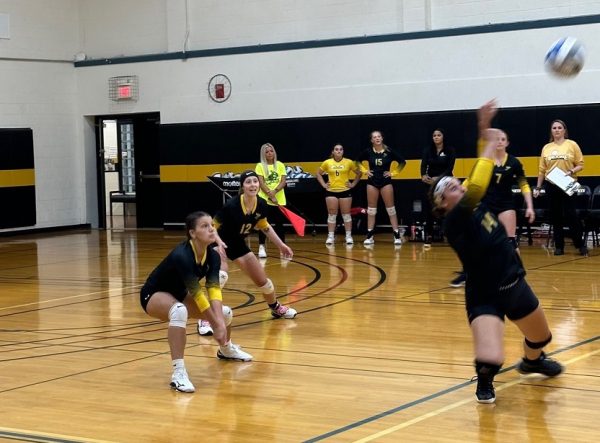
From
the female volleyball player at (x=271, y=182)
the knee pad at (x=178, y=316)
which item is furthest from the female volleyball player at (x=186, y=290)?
the female volleyball player at (x=271, y=182)

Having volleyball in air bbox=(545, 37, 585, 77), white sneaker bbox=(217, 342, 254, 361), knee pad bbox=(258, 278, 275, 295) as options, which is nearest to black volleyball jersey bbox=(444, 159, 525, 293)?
white sneaker bbox=(217, 342, 254, 361)

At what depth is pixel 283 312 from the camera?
1069cm

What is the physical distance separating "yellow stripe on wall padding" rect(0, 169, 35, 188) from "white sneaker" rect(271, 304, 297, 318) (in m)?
13.6

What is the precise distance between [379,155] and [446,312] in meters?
7.89

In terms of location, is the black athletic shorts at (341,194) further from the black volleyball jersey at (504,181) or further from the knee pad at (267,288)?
the knee pad at (267,288)

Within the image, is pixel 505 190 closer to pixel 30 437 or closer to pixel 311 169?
pixel 30 437

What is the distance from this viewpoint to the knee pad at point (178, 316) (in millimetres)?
7574

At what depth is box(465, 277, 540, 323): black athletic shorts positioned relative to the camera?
692cm

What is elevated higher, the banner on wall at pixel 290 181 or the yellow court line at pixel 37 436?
the banner on wall at pixel 290 181

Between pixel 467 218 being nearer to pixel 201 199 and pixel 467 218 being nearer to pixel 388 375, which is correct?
pixel 388 375

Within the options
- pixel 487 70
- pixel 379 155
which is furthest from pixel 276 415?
pixel 487 70

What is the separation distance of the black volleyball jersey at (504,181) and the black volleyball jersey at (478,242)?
567 cm

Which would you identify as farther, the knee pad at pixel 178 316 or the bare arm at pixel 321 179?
the bare arm at pixel 321 179

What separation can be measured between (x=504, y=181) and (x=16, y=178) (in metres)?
13.7
